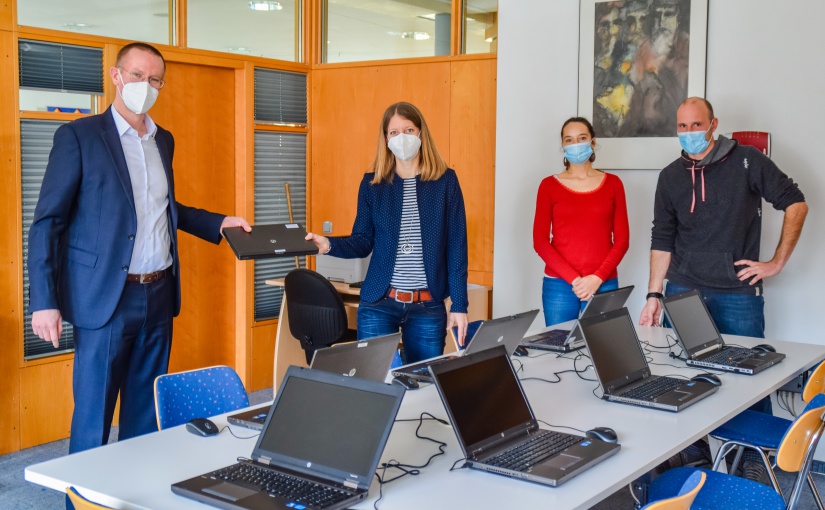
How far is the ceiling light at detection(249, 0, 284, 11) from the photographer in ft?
18.8

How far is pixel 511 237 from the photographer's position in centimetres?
526

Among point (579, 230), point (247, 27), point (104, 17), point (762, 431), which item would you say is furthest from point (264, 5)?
point (762, 431)

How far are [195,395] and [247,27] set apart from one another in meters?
3.55

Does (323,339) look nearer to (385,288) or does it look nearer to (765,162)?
(385,288)

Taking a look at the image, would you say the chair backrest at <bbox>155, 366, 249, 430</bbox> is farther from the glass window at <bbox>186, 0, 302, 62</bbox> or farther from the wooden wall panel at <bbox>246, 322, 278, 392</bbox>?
the glass window at <bbox>186, 0, 302, 62</bbox>

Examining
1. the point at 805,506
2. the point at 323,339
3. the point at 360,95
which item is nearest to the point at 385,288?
the point at 323,339

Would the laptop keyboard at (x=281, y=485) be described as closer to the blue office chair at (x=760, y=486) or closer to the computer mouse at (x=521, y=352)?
the blue office chair at (x=760, y=486)

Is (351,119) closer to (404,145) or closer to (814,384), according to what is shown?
(404,145)

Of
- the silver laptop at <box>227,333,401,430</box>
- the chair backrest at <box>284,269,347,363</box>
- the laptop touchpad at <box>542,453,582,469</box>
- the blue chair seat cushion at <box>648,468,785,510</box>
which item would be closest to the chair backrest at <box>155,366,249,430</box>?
the silver laptop at <box>227,333,401,430</box>

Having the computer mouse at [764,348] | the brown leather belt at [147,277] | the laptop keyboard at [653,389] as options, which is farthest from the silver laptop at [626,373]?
the brown leather belt at [147,277]

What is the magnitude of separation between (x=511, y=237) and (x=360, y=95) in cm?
157

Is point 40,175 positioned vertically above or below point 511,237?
above

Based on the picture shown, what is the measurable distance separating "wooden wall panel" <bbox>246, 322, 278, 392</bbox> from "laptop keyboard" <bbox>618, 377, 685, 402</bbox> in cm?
347

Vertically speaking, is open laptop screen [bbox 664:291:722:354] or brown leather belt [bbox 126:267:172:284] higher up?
brown leather belt [bbox 126:267:172:284]
